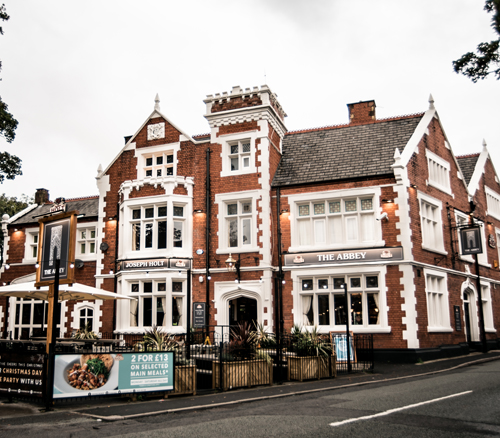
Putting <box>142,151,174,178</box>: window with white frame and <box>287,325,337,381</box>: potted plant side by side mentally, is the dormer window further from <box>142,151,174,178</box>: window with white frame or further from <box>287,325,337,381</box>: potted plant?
<box>287,325,337,381</box>: potted plant

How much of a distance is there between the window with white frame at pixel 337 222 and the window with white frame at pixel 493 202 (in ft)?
41.8

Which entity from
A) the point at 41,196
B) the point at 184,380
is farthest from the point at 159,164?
the point at 184,380

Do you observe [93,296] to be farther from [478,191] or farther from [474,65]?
[478,191]

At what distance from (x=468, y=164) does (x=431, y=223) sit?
9.89 meters

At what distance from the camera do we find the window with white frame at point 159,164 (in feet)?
81.9

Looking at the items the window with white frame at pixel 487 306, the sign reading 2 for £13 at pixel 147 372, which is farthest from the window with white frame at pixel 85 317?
the window with white frame at pixel 487 306

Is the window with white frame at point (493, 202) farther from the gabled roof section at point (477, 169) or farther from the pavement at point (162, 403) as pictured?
the pavement at point (162, 403)

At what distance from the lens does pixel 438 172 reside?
25.0 meters

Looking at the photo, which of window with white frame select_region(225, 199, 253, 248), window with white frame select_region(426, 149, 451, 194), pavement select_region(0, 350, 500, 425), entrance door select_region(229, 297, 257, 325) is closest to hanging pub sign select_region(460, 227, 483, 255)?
window with white frame select_region(426, 149, 451, 194)

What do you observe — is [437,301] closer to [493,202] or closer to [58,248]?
[493,202]

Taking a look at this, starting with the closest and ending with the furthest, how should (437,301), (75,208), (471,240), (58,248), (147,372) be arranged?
1. (147,372)
2. (58,248)
3. (437,301)
4. (471,240)
5. (75,208)

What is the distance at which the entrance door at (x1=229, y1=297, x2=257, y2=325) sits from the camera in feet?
75.0

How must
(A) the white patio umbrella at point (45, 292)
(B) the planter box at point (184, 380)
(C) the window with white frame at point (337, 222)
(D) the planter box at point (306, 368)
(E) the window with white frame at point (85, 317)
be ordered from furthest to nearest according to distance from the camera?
(E) the window with white frame at point (85, 317)
(C) the window with white frame at point (337, 222)
(A) the white patio umbrella at point (45, 292)
(D) the planter box at point (306, 368)
(B) the planter box at point (184, 380)

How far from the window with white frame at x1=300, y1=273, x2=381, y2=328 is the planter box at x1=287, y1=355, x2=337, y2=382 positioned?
5443 mm
